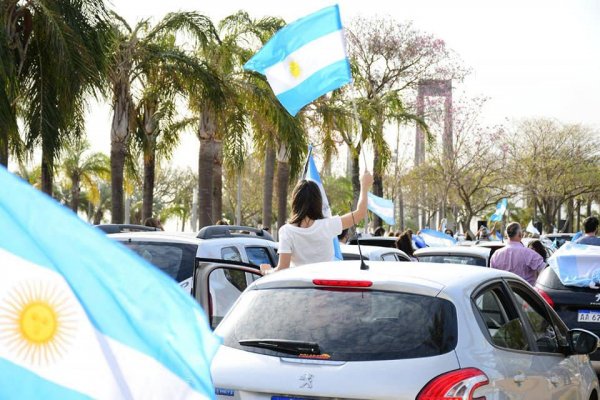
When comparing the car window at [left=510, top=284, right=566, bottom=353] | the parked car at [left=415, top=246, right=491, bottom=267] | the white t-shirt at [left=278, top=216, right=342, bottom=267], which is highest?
the white t-shirt at [left=278, top=216, right=342, bottom=267]

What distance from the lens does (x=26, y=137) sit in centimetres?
1697

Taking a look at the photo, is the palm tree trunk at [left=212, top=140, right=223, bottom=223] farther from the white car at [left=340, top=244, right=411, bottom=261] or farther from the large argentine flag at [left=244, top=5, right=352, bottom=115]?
the large argentine flag at [left=244, top=5, right=352, bottom=115]

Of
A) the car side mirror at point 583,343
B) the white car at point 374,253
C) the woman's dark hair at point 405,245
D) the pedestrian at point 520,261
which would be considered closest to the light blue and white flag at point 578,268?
the pedestrian at point 520,261

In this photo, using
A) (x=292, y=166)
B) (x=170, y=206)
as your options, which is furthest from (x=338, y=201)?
(x=292, y=166)

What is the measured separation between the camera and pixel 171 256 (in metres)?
8.88

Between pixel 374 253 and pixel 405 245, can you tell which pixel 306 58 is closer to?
pixel 374 253

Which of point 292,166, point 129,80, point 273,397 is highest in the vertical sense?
point 129,80

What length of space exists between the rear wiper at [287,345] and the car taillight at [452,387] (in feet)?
1.88

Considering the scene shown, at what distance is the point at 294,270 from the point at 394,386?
1.13 m

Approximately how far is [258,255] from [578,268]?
318 cm

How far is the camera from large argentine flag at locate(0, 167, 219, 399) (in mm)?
2648

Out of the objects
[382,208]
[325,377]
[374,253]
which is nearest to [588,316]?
[374,253]

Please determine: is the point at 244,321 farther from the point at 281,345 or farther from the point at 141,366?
the point at 141,366

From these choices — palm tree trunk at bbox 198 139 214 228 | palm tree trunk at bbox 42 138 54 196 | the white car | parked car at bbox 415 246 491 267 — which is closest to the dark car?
the white car
